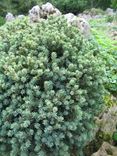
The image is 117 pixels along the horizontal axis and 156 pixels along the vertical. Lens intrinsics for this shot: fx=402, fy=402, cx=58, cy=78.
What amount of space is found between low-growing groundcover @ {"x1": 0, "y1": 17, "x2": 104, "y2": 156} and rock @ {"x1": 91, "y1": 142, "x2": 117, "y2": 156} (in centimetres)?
35

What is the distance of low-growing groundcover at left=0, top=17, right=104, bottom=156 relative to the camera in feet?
16.3

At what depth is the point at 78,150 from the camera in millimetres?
5570

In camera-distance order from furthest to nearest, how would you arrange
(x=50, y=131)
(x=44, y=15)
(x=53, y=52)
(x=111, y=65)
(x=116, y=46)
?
(x=44, y=15), (x=116, y=46), (x=111, y=65), (x=53, y=52), (x=50, y=131)

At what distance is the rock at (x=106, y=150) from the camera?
5764 millimetres

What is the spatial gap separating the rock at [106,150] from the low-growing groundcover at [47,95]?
35 cm

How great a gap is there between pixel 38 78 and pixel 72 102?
53 cm

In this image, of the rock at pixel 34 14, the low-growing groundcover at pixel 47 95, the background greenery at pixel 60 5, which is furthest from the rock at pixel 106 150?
the background greenery at pixel 60 5

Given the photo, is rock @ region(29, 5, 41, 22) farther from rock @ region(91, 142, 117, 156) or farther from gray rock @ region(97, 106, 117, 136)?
rock @ region(91, 142, 117, 156)

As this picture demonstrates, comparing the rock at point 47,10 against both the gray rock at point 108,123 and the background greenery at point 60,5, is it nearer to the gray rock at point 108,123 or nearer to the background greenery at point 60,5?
the gray rock at point 108,123

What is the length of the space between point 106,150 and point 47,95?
154 centimetres

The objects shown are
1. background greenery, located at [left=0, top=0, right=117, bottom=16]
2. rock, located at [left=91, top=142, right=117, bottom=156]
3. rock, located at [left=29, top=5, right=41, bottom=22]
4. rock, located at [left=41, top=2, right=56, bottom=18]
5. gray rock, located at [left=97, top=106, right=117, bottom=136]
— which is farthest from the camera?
background greenery, located at [left=0, top=0, right=117, bottom=16]

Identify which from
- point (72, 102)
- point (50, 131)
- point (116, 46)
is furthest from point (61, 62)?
point (116, 46)

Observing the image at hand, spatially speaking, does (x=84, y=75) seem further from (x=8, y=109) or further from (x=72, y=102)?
(x=8, y=109)

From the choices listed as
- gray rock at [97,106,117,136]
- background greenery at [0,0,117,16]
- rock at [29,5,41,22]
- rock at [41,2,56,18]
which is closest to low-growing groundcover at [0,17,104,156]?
gray rock at [97,106,117,136]
